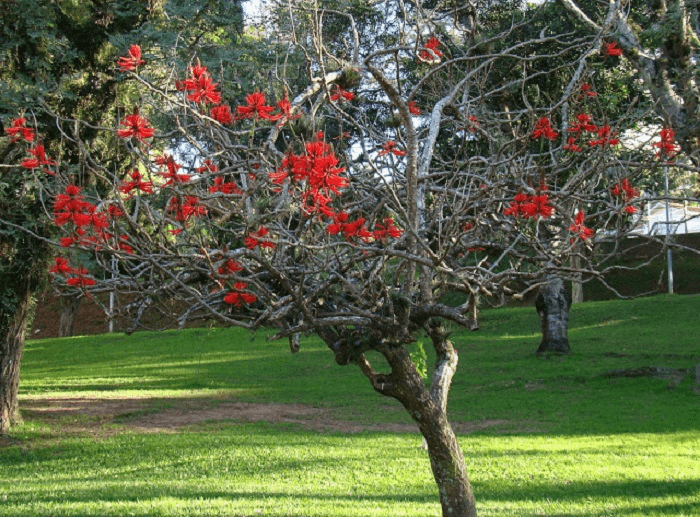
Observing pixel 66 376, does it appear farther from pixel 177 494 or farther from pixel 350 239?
pixel 350 239

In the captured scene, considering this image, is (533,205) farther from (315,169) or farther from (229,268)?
(229,268)

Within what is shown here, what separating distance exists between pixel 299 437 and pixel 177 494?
340 centimetres

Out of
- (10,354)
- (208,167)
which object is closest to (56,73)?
(10,354)

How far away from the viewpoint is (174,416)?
12812 millimetres

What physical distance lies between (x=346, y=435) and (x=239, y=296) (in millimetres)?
A: 7387

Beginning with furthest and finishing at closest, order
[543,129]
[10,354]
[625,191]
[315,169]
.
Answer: [10,354] → [543,129] → [625,191] → [315,169]

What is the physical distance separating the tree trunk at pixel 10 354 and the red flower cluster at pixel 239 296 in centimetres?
812

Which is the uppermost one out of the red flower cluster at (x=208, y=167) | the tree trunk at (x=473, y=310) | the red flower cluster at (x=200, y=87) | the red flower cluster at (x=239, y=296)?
the red flower cluster at (x=200, y=87)

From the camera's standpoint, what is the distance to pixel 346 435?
10867 millimetres

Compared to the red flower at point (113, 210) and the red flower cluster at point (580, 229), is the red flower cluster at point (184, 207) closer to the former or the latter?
the red flower at point (113, 210)

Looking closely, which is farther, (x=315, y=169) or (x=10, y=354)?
(x=10, y=354)

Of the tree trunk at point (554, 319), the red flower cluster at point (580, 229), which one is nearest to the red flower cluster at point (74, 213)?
the red flower cluster at point (580, 229)

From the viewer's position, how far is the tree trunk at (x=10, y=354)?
36.2ft

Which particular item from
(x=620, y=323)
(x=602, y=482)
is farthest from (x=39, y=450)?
(x=620, y=323)
